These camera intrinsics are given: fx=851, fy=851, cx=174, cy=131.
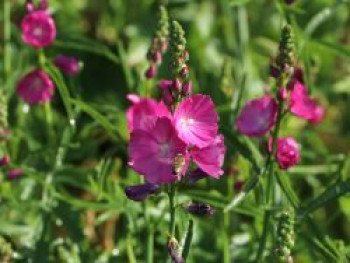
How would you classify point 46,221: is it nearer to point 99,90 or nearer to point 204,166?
point 204,166

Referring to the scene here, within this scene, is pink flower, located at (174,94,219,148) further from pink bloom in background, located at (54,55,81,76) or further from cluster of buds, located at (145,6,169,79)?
pink bloom in background, located at (54,55,81,76)

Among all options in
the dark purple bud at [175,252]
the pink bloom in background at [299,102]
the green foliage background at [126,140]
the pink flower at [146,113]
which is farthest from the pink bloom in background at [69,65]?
the dark purple bud at [175,252]

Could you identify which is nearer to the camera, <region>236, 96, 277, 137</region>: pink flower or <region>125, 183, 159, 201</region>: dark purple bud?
<region>125, 183, 159, 201</region>: dark purple bud

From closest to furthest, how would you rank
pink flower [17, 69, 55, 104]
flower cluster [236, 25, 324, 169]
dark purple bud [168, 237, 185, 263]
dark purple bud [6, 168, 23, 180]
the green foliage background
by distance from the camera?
1. dark purple bud [168, 237, 185, 263]
2. flower cluster [236, 25, 324, 169]
3. the green foliage background
4. dark purple bud [6, 168, 23, 180]
5. pink flower [17, 69, 55, 104]

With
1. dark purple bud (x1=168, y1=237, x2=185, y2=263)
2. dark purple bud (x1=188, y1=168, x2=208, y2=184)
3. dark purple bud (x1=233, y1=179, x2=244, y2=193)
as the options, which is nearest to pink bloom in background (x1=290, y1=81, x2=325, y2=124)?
dark purple bud (x1=233, y1=179, x2=244, y2=193)

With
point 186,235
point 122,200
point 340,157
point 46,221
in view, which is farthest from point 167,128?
point 340,157

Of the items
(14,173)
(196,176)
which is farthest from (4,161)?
(196,176)

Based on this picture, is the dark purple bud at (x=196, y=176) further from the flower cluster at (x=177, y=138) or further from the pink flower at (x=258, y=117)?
the pink flower at (x=258, y=117)
